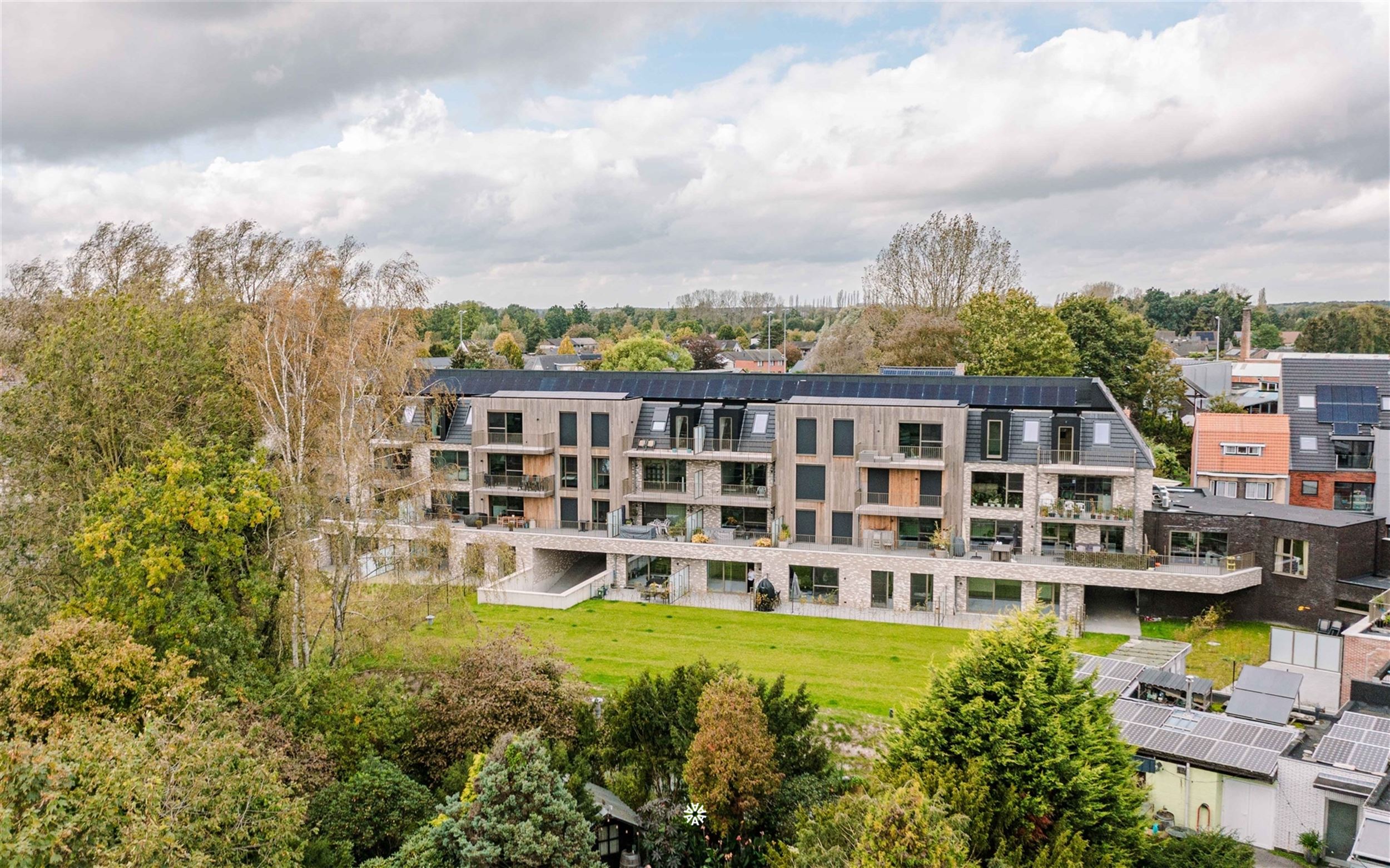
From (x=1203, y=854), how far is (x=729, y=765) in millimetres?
9010

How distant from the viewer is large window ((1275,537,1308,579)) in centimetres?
3312

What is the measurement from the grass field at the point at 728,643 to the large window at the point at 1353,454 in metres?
19.0

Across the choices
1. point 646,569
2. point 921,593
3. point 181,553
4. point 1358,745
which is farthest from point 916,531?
point 181,553

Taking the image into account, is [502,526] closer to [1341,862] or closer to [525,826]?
[525,826]

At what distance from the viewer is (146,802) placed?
12977 mm

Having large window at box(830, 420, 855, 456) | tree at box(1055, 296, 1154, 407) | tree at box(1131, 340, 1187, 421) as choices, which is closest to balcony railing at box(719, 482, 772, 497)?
large window at box(830, 420, 855, 456)

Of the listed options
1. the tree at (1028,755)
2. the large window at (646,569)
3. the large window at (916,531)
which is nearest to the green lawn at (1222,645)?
the large window at (916,531)

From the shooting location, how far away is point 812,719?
24438 millimetres

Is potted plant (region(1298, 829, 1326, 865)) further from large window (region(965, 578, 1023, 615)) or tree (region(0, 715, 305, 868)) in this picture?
tree (region(0, 715, 305, 868))

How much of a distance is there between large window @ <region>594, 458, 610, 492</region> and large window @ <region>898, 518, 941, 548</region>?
13.0 metres

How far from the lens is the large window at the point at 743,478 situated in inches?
1564

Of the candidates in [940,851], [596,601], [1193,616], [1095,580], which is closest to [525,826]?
[940,851]

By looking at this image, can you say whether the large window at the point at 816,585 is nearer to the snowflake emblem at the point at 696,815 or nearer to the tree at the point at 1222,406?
the snowflake emblem at the point at 696,815

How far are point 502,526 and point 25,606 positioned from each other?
21014mm
